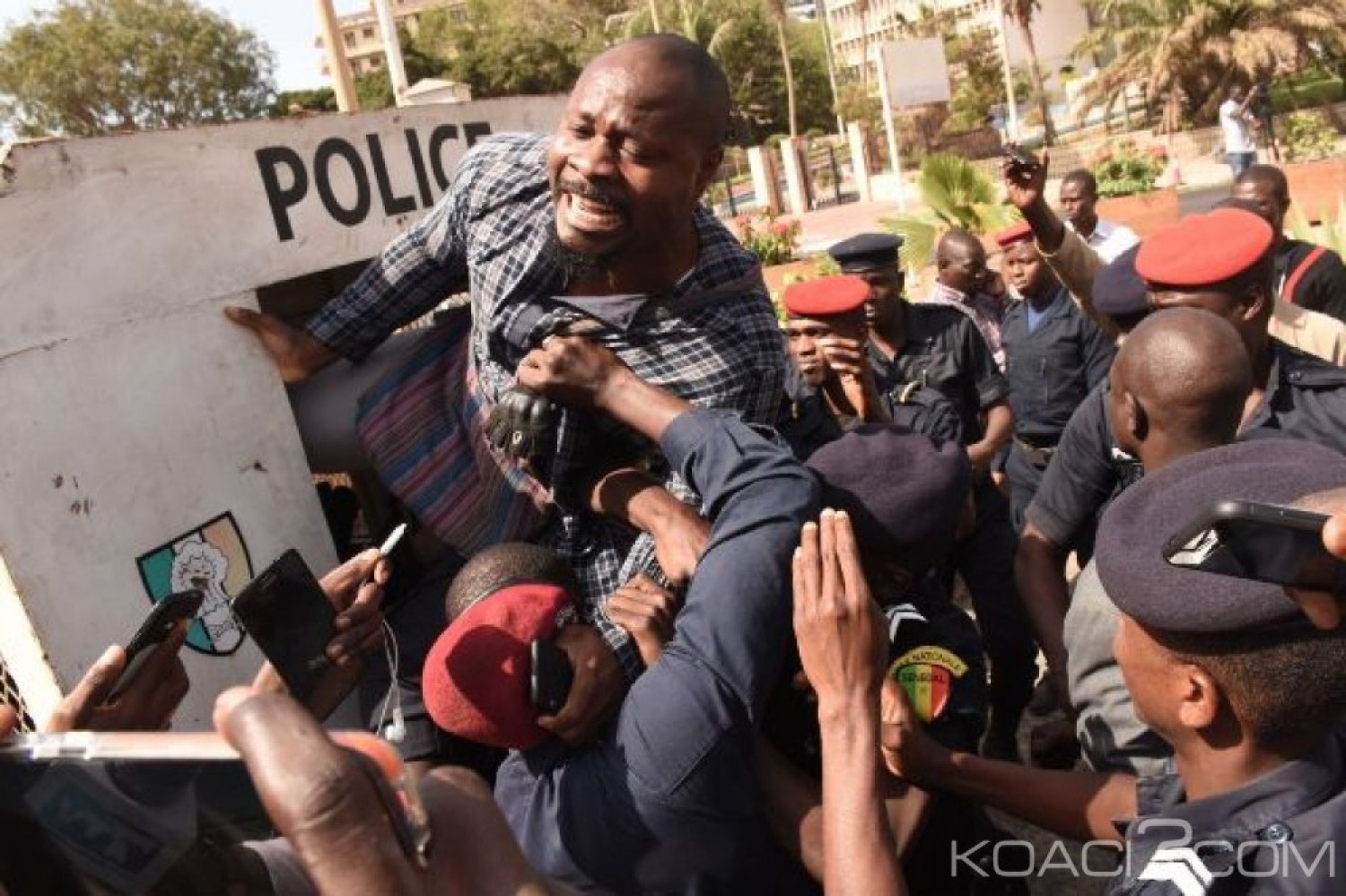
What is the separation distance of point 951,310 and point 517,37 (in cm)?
3888

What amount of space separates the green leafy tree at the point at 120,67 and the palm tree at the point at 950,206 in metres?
30.4

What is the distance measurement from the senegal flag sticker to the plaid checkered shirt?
0.45m

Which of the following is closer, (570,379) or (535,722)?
(535,722)

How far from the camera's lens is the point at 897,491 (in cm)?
196

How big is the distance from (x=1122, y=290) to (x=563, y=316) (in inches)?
79.8

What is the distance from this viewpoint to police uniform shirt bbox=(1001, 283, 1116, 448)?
4.49m

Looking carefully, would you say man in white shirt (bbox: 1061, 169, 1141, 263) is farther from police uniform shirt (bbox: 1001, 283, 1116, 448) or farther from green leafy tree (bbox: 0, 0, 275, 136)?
green leafy tree (bbox: 0, 0, 275, 136)

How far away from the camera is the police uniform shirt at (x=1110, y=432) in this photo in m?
2.55

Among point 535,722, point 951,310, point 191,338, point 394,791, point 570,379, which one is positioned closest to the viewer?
point 394,791

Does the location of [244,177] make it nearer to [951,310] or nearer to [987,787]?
[987,787]

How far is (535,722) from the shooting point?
1.61 metres

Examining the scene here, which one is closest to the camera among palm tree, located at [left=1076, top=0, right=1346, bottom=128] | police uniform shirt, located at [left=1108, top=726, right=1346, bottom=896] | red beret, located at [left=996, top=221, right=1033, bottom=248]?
police uniform shirt, located at [left=1108, top=726, right=1346, bottom=896]

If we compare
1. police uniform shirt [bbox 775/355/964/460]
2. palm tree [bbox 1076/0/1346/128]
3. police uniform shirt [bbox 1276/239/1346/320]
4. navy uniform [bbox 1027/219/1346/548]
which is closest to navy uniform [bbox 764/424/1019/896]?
police uniform shirt [bbox 775/355/964/460]

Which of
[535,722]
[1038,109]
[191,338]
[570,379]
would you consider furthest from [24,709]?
[1038,109]
